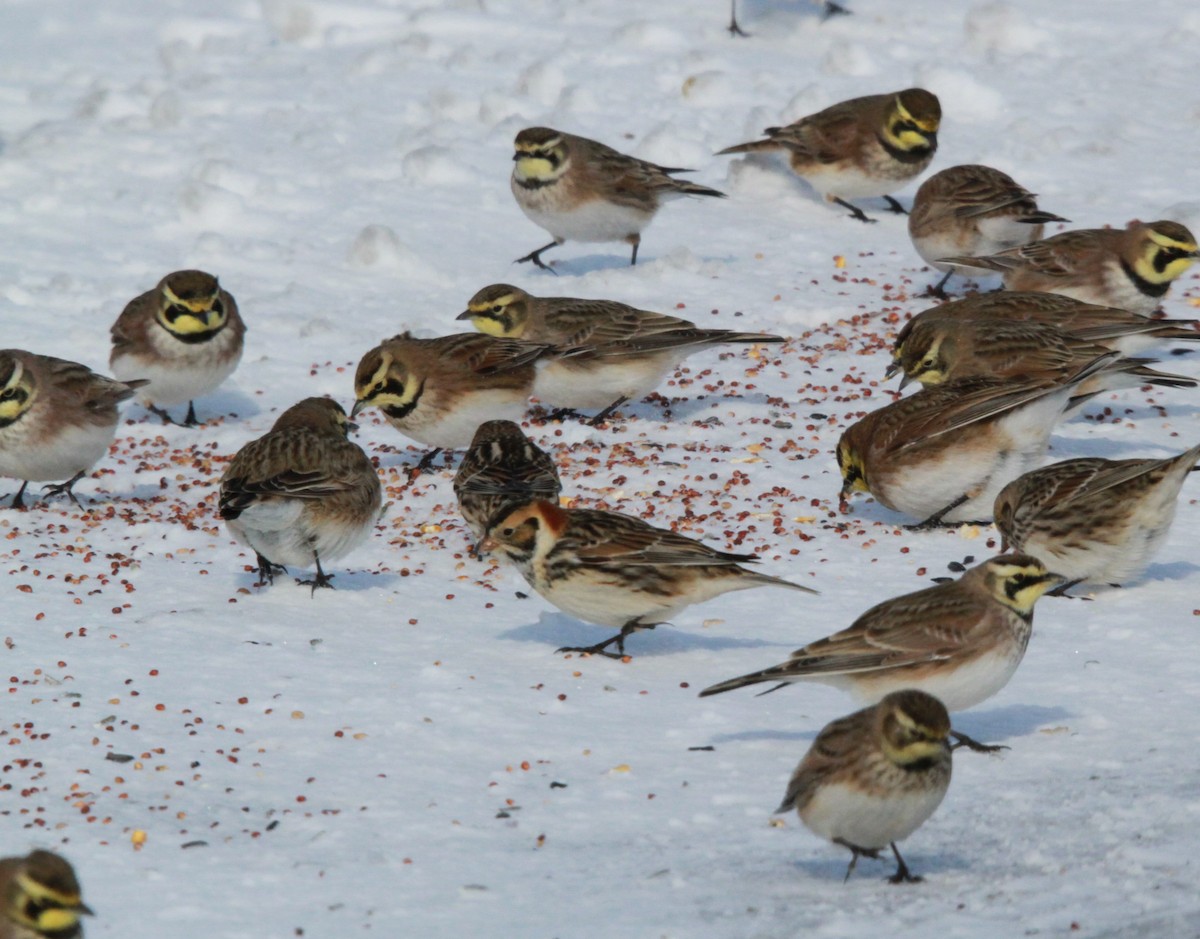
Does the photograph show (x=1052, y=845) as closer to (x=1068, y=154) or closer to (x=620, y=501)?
(x=620, y=501)

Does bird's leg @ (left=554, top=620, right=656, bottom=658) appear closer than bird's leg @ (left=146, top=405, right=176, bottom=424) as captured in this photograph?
Yes

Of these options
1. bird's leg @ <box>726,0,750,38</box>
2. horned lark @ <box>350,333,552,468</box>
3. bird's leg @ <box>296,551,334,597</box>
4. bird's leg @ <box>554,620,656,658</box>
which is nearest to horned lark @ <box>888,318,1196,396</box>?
horned lark @ <box>350,333,552,468</box>

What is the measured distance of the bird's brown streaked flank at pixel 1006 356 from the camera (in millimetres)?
9758

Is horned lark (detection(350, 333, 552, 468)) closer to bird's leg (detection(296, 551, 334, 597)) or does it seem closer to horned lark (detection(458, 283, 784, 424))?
horned lark (detection(458, 283, 784, 424))

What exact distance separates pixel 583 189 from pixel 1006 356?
447cm

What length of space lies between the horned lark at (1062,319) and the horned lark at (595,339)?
3.21 ft

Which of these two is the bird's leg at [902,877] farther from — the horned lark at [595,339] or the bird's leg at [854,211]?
the bird's leg at [854,211]

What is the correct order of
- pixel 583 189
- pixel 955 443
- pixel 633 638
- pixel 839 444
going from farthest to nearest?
pixel 583 189
pixel 839 444
pixel 955 443
pixel 633 638

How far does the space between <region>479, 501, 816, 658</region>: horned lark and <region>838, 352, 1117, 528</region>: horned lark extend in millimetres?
1678

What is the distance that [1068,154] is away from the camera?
1516cm

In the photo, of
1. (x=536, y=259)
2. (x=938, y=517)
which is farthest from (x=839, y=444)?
(x=536, y=259)

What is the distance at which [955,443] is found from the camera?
908cm

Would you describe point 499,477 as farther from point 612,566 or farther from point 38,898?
point 38,898

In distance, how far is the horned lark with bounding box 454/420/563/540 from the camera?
29.3 ft
